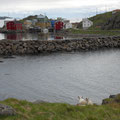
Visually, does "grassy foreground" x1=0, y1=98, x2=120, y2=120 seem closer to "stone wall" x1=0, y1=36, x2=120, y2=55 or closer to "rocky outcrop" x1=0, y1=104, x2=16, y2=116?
"rocky outcrop" x1=0, y1=104, x2=16, y2=116

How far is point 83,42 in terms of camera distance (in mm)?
75750

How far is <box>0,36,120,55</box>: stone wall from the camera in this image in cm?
6200

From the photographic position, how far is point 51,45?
68.7m

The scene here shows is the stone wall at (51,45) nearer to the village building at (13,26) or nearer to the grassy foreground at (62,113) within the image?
the grassy foreground at (62,113)

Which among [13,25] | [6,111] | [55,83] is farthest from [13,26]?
[6,111]

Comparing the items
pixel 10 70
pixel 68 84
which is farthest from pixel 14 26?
pixel 68 84

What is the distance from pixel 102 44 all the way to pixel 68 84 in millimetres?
52749

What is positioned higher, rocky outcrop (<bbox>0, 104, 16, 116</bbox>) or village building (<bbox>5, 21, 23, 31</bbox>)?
village building (<bbox>5, 21, 23, 31</bbox>)

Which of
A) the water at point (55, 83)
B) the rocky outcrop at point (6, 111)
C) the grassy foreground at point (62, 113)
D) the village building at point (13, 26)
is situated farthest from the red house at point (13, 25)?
the rocky outcrop at point (6, 111)

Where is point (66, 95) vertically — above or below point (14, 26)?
below

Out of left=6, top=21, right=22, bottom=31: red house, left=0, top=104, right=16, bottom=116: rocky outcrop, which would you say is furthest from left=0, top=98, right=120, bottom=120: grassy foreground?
left=6, top=21, right=22, bottom=31: red house

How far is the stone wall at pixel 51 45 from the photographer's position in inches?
2441

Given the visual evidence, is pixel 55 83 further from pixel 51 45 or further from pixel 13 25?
pixel 13 25

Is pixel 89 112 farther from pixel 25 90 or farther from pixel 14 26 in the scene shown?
pixel 14 26
